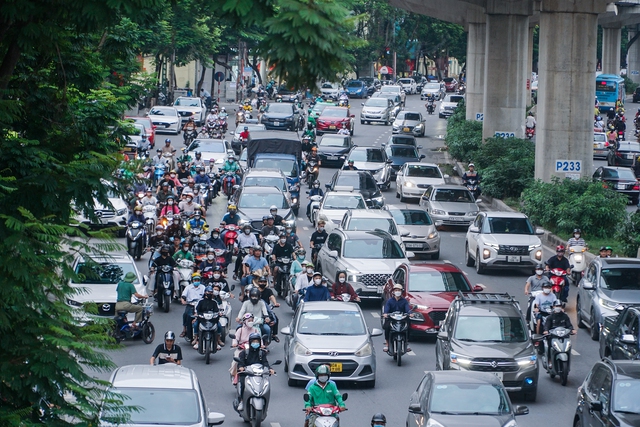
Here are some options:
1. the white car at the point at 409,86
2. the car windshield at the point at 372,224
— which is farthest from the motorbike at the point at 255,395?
the white car at the point at 409,86

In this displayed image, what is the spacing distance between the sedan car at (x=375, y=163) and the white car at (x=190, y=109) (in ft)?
70.9

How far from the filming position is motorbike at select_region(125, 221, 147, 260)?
31734 mm

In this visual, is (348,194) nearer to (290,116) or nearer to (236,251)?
(236,251)

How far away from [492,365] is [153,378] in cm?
639

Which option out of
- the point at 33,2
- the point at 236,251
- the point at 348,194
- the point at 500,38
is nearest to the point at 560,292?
the point at 236,251

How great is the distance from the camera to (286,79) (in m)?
7.99

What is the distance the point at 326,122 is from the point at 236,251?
38.4 meters

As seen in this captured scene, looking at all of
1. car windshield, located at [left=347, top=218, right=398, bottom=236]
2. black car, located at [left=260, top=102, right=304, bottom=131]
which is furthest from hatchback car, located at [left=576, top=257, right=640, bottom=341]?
black car, located at [left=260, top=102, right=304, bottom=131]

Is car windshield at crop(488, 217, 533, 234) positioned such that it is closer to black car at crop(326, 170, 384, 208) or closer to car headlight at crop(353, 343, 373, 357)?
black car at crop(326, 170, 384, 208)

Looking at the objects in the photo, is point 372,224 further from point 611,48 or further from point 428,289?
point 611,48

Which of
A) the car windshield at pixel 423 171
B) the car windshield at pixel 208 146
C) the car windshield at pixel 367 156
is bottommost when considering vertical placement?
the car windshield at pixel 423 171

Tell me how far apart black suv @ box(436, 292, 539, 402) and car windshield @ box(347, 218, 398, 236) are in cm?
1101

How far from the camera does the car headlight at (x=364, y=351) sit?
19.6 m

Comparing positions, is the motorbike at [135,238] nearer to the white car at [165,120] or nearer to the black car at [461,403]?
the black car at [461,403]
